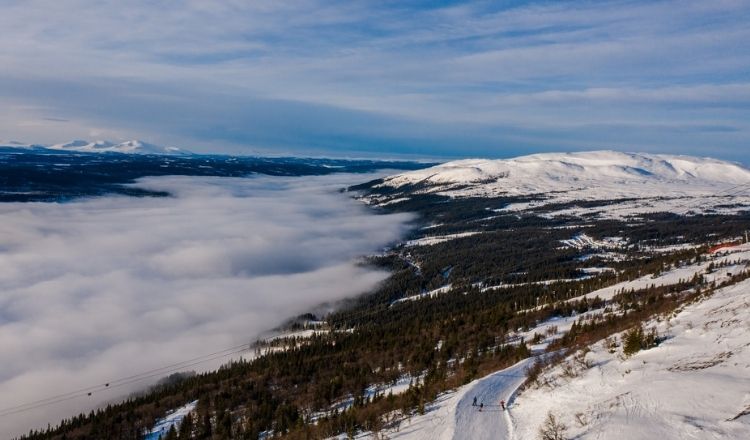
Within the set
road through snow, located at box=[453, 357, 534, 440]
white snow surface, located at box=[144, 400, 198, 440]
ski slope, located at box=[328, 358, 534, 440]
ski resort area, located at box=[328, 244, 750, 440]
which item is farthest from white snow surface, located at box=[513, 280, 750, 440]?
white snow surface, located at box=[144, 400, 198, 440]

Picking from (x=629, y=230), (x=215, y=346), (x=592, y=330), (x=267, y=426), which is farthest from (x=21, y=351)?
(x=629, y=230)

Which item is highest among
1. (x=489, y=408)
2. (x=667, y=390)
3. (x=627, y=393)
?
(x=667, y=390)

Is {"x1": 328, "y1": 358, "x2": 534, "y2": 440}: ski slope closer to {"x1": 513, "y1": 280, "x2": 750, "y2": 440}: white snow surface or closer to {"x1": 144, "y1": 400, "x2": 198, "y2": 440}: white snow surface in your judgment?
{"x1": 513, "y1": 280, "x2": 750, "y2": 440}: white snow surface

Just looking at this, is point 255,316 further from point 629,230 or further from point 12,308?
point 629,230

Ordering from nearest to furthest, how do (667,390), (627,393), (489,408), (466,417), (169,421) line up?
1. (667,390)
2. (627,393)
3. (466,417)
4. (489,408)
5. (169,421)

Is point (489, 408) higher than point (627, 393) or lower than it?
lower

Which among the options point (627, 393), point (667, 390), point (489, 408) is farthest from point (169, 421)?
point (667, 390)

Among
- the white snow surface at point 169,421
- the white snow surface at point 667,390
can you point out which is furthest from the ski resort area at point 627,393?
the white snow surface at point 169,421

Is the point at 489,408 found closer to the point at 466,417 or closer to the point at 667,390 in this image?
the point at 466,417
